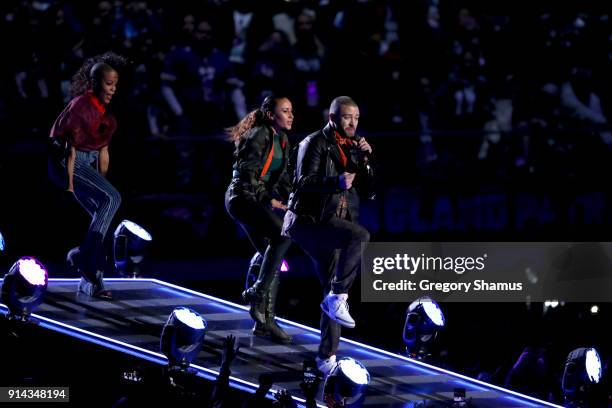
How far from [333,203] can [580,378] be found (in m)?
2.46

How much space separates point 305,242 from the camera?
9.32m

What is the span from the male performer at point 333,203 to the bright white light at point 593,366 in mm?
2037

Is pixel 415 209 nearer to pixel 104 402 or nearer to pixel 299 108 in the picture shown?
pixel 299 108

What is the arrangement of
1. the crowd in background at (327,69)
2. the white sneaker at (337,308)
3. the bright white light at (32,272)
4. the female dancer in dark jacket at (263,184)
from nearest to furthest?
the white sneaker at (337,308) < the bright white light at (32,272) < the female dancer in dark jacket at (263,184) < the crowd in background at (327,69)

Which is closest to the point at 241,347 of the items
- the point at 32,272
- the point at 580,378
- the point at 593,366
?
the point at 32,272

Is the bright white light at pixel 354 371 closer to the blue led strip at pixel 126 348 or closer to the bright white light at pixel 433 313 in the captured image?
the blue led strip at pixel 126 348

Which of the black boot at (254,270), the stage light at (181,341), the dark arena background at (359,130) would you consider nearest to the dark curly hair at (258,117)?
the black boot at (254,270)

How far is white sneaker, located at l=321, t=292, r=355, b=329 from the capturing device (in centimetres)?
930

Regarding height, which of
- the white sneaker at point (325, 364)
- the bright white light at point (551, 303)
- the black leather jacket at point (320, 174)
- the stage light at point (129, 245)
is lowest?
the white sneaker at point (325, 364)

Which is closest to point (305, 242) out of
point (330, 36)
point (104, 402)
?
point (104, 402)

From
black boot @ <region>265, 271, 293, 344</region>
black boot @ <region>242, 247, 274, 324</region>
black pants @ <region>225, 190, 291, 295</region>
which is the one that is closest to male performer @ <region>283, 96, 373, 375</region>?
black pants @ <region>225, 190, 291, 295</region>

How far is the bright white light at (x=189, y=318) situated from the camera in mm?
9117

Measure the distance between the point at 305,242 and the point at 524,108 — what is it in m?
6.23

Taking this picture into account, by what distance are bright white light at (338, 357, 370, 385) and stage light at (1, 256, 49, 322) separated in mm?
2321
